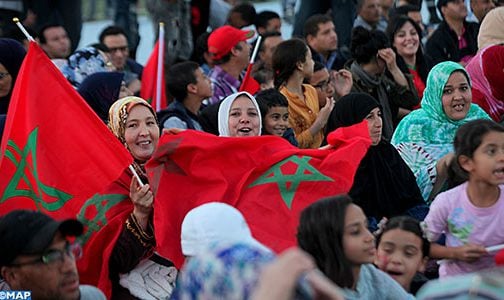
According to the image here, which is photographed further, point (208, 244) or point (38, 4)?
point (38, 4)

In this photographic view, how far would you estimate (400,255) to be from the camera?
6238 millimetres

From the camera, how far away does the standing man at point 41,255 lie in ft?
16.9

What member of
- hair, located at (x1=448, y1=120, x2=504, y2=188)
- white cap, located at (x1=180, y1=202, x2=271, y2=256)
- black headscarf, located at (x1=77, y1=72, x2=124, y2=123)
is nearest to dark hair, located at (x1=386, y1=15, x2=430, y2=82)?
black headscarf, located at (x1=77, y1=72, x2=124, y2=123)

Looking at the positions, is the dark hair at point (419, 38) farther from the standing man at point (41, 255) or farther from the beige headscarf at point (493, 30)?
the standing man at point (41, 255)

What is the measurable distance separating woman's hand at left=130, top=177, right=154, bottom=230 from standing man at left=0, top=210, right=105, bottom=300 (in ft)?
4.92

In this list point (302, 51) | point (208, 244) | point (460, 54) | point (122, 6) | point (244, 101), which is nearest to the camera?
point (208, 244)

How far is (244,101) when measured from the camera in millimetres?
7828

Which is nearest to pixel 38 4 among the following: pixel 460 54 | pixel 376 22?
pixel 376 22

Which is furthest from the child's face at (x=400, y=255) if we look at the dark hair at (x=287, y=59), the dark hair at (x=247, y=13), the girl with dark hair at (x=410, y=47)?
the dark hair at (x=247, y=13)

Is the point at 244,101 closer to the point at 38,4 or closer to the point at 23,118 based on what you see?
the point at 23,118

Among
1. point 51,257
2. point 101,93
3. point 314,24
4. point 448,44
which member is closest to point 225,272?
point 51,257

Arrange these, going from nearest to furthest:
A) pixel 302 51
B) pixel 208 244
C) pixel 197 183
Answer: pixel 208 244, pixel 197 183, pixel 302 51

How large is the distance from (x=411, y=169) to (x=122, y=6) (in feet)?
21.1

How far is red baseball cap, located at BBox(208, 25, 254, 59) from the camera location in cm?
1078
